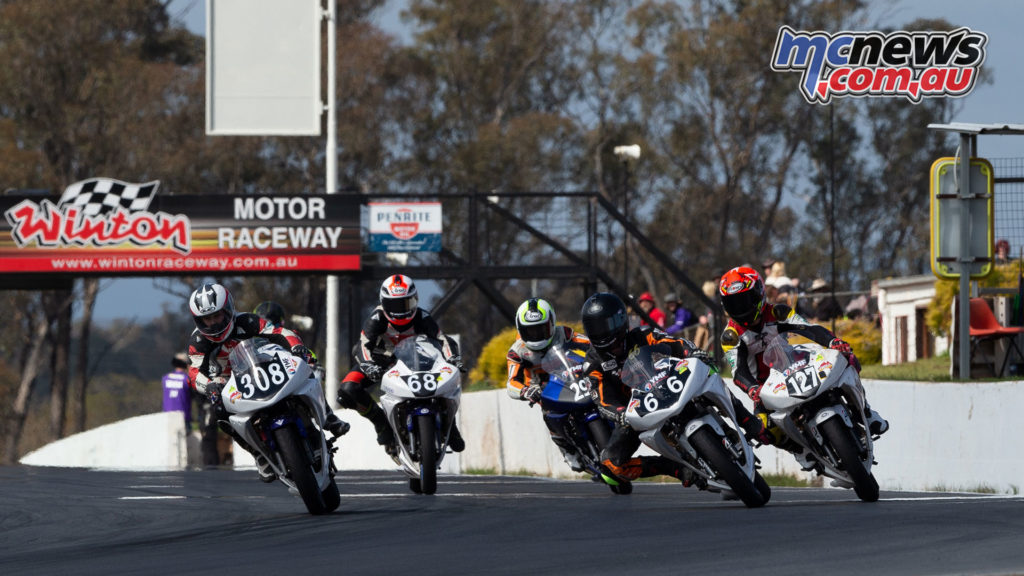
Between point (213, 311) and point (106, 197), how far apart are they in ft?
56.8

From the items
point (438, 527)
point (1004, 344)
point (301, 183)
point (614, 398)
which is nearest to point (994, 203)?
point (1004, 344)

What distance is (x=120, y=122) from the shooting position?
47188 mm

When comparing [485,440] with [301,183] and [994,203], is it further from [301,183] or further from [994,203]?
[301,183]

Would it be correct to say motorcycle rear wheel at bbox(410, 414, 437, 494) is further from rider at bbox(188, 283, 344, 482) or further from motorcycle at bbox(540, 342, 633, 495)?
rider at bbox(188, 283, 344, 482)

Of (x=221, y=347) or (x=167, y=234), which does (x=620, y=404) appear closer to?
(x=221, y=347)

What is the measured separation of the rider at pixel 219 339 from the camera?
11.3 meters

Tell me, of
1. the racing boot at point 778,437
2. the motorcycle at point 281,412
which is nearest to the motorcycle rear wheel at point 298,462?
the motorcycle at point 281,412

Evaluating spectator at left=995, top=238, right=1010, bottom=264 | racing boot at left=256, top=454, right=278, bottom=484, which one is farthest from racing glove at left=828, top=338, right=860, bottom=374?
spectator at left=995, top=238, right=1010, bottom=264

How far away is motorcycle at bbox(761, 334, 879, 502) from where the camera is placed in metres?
10.7

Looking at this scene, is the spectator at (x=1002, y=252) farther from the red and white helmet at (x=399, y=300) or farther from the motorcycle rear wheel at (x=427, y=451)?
the motorcycle rear wheel at (x=427, y=451)

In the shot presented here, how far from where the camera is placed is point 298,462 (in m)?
10.7

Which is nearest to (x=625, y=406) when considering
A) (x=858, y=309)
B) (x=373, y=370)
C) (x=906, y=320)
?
(x=373, y=370)

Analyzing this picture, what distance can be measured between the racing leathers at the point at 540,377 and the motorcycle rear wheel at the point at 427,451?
0.67 metres

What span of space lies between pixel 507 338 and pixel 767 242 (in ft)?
92.6
